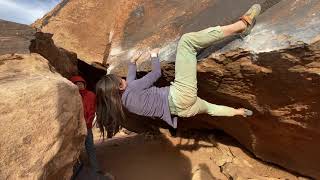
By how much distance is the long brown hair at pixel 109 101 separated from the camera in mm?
3953

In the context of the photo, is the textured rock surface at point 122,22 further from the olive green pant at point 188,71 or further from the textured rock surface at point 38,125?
the textured rock surface at point 38,125

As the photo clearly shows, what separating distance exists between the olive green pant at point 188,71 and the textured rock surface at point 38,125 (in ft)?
3.33

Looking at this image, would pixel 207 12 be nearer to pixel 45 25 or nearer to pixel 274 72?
pixel 274 72

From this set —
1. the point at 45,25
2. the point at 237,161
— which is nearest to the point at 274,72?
the point at 237,161

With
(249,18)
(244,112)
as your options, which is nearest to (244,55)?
(249,18)

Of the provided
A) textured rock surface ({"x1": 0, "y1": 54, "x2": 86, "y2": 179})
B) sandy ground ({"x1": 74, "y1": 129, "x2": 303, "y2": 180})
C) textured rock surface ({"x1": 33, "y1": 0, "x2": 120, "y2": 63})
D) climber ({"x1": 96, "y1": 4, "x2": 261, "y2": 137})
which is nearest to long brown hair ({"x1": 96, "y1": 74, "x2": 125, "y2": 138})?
climber ({"x1": 96, "y1": 4, "x2": 261, "y2": 137})

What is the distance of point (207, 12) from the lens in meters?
5.00

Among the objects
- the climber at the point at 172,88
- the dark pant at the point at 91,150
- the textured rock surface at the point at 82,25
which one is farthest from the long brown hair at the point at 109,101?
the textured rock surface at the point at 82,25

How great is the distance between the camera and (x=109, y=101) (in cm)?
398

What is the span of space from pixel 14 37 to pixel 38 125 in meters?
1.87

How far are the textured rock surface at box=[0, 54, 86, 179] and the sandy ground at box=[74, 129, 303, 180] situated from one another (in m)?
2.36

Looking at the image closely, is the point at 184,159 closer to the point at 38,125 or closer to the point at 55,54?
the point at 55,54

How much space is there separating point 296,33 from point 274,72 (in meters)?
0.42

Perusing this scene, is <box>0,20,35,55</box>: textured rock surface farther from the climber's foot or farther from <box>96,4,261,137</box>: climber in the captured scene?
the climber's foot
